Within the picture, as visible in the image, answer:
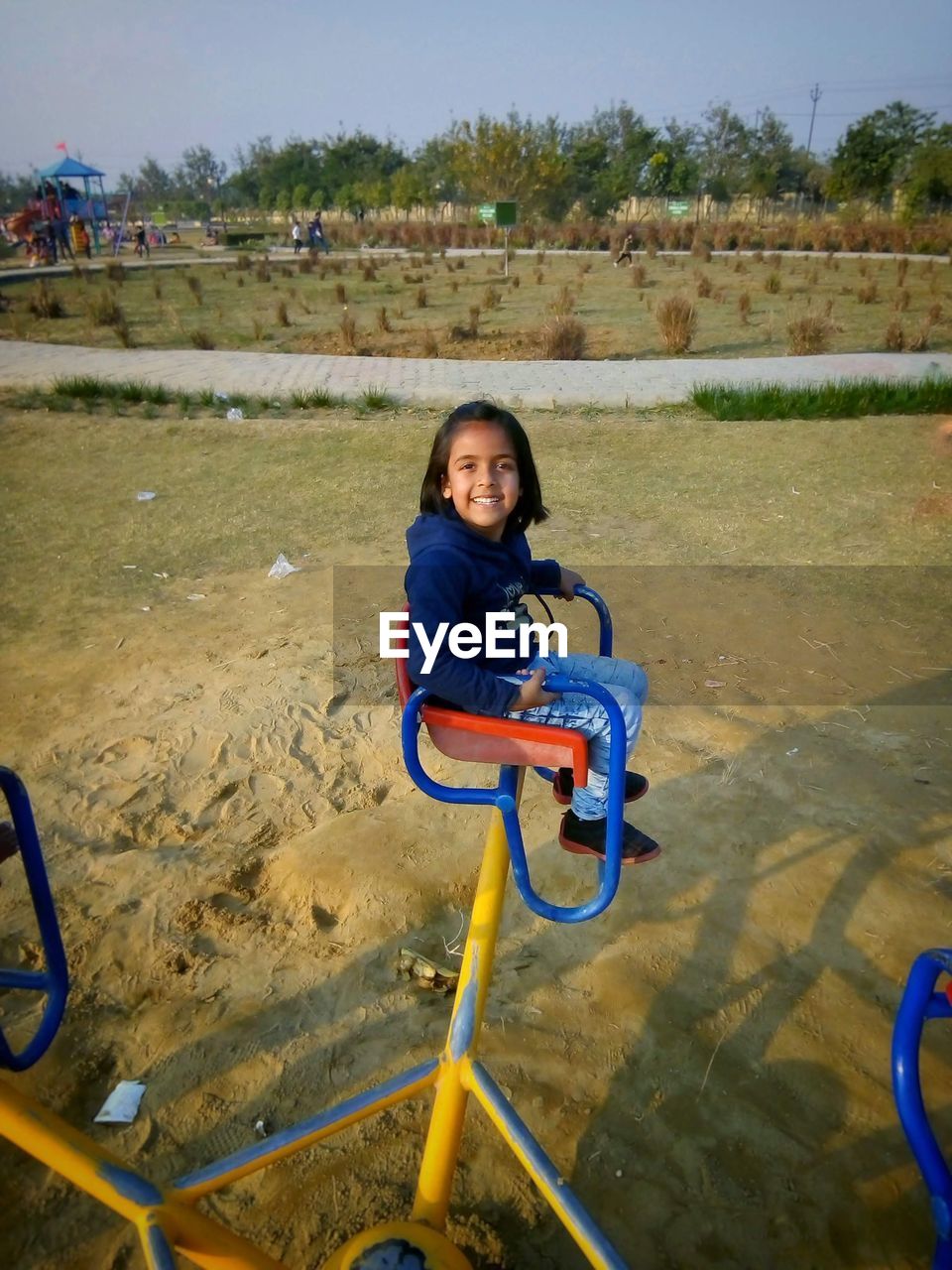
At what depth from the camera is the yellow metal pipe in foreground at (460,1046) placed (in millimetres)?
1368

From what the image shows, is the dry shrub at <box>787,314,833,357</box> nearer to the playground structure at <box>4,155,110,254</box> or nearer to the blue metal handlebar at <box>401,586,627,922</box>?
the blue metal handlebar at <box>401,586,627,922</box>

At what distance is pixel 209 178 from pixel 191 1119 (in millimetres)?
71331

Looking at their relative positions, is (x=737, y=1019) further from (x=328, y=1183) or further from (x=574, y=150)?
(x=574, y=150)

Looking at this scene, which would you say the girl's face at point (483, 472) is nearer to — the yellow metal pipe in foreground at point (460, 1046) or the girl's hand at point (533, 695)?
the girl's hand at point (533, 695)

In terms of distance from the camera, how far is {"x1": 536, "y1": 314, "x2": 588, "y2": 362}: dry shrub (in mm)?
9453

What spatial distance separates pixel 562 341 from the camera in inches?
374

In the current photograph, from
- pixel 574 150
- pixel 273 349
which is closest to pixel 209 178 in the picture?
pixel 574 150

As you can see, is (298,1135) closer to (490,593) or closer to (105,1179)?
(105,1179)

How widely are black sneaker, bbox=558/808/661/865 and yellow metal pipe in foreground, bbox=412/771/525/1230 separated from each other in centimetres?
18

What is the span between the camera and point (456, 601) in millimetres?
1398

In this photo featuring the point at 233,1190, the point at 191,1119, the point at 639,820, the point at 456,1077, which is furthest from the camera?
the point at 639,820

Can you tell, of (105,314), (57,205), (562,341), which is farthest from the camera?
(57,205)

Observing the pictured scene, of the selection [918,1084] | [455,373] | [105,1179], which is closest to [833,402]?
[455,373]

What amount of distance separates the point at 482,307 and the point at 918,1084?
552 inches
